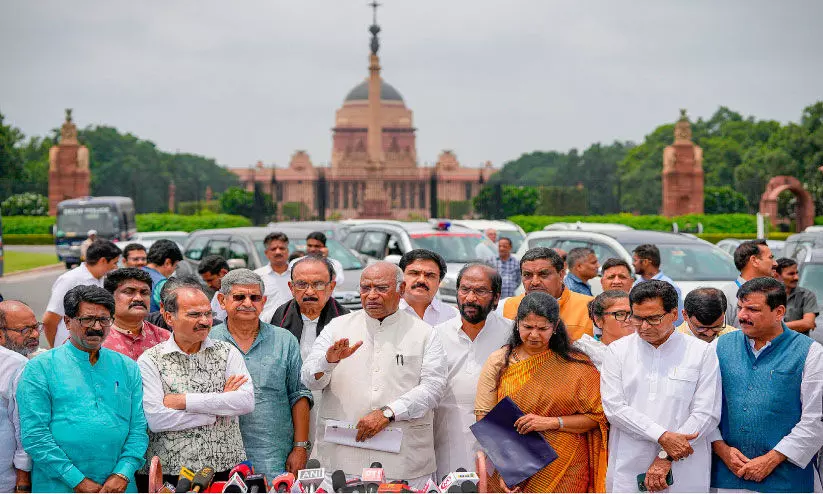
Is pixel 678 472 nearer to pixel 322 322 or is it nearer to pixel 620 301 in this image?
pixel 620 301

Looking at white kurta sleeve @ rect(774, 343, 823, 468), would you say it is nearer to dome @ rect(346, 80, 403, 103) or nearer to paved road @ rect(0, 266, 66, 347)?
paved road @ rect(0, 266, 66, 347)

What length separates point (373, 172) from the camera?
56.3 metres

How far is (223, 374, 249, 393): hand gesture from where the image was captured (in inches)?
185

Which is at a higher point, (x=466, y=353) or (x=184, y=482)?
(x=466, y=353)

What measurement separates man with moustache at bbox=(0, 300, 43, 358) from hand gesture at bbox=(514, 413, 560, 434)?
2490 millimetres

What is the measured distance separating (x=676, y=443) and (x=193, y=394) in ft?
7.57

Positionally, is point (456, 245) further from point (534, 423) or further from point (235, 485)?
point (235, 485)

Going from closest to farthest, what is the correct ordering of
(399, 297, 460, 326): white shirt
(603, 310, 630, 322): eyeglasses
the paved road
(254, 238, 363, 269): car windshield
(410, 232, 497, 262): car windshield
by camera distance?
(603, 310, 630, 322): eyeglasses → (399, 297, 460, 326): white shirt → (254, 238, 363, 269): car windshield → (410, 232, 497, 262): car windshield → the paved road

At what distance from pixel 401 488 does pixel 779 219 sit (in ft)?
144

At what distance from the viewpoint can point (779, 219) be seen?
44719 millimetres

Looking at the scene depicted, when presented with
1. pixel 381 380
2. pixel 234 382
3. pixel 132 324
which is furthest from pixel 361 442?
pixel 132 324

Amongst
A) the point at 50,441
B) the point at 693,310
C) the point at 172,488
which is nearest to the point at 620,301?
the point at 693,310

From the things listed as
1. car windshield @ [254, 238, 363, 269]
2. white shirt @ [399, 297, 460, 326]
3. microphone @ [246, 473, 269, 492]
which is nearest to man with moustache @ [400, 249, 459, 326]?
white shirt @ [399, 297, 460, 326]

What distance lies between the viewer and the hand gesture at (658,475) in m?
4.64
